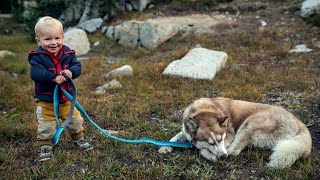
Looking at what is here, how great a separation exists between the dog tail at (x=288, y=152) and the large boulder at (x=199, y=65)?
470cm

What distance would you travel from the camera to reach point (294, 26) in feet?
48.0

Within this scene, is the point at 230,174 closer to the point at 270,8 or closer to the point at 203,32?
the point at 203,32

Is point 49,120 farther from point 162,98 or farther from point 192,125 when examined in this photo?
point 162,98

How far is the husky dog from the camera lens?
17.8 feet

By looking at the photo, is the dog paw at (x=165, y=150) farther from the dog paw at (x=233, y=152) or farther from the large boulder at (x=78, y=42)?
the large boulder at (x=78, y=42)

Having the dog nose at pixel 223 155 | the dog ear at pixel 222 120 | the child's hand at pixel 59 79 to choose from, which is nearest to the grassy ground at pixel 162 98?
the dog nose at pixel 223 155

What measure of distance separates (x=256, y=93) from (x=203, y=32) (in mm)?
6690

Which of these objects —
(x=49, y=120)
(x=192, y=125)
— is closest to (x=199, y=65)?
(x=192, y=125)

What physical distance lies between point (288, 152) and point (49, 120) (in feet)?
11.6

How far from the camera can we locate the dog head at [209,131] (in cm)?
541

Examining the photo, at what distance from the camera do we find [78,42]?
14844 millimetres

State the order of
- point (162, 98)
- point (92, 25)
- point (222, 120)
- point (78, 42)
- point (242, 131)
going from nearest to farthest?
point (222, 120) → point (242, 131) → point (162, 98) → point (78, 42) → point (92, 25)

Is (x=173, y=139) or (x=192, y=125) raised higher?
(x=192, y=125)

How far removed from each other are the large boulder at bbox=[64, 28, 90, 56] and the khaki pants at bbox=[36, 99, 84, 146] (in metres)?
9.04
